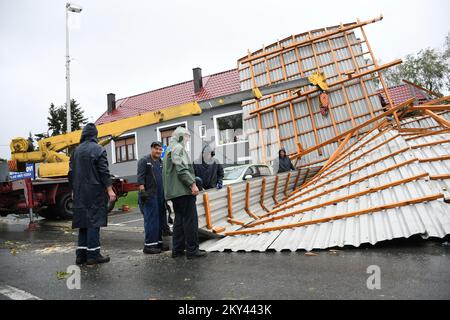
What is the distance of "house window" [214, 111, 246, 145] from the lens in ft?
56.1

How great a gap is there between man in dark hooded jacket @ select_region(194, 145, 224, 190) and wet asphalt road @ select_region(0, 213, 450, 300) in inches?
85.7

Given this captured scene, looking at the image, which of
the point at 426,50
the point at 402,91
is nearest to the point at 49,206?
the point at 402,91

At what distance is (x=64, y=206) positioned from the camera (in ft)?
34.1

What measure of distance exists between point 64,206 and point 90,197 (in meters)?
6.63

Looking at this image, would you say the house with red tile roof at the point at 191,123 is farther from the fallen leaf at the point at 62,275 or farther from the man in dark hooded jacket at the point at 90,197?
the fallen leaf at the point at 62,275

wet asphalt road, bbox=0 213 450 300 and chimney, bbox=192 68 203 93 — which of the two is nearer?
wet asphalt road, bbox=0 213 450 300

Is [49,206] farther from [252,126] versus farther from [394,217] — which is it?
[394,217]

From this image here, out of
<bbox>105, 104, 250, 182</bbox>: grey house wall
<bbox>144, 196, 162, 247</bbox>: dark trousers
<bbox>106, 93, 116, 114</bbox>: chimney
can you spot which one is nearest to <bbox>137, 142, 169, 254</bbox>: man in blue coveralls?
<bbox>144, 196, 162, 247</bbox>: dark trousers

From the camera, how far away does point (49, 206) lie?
34.7ft

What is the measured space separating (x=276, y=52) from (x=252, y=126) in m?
2.83

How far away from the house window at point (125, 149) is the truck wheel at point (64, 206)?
1003cm

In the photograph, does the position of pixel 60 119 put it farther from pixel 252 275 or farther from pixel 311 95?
pixel 252 275

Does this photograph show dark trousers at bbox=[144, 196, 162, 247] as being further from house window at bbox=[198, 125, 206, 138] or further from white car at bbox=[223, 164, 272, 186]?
house window at bbox=[198, 125, 206, 138]
